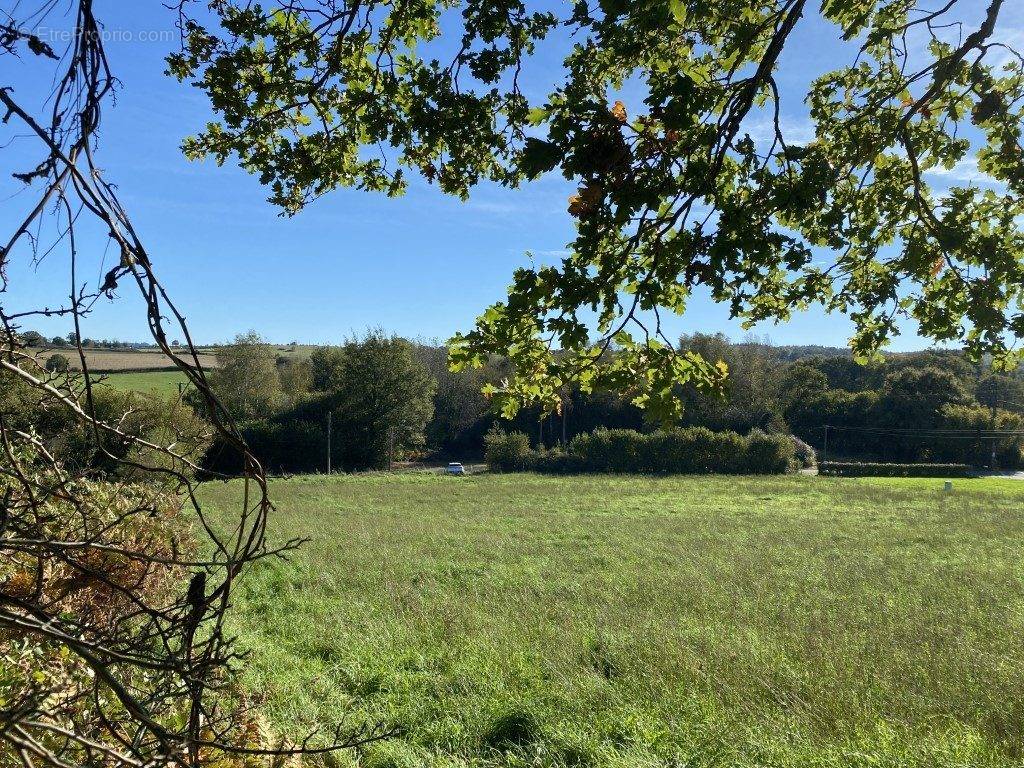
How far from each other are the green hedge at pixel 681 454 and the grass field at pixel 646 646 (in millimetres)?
24872

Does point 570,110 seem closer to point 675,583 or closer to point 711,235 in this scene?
point 711,235

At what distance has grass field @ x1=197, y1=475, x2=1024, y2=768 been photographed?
485 cm

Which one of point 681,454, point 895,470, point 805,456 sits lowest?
point 895,470

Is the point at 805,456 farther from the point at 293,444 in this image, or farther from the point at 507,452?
the point at 293,444

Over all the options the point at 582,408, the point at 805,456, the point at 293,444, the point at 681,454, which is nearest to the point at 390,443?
the point at 293,444

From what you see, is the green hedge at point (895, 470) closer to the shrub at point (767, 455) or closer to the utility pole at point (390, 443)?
the shrub at point (767, 455)

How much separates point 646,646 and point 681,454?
36212 millimetres

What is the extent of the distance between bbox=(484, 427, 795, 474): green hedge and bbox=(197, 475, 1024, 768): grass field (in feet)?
81.6

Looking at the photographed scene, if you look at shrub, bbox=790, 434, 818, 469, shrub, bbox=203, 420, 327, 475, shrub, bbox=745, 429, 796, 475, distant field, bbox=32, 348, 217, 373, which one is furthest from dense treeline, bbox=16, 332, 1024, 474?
distant field, bbox=32, 348, 217, 373

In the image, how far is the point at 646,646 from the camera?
22.6 ft

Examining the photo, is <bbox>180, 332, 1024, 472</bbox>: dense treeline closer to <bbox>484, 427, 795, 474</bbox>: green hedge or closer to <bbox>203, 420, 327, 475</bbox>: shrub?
<bbox>203, 420, 327, 475</bbox>: shrub

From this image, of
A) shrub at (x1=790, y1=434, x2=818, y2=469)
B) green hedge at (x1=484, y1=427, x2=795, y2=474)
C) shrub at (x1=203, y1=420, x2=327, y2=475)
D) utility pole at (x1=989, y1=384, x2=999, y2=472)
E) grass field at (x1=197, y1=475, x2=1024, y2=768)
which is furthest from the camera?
shrub at (x1=790, y1=434, x2=818, y2=469)

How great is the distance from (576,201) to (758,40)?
224cm

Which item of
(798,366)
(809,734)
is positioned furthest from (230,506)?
(798,366)
